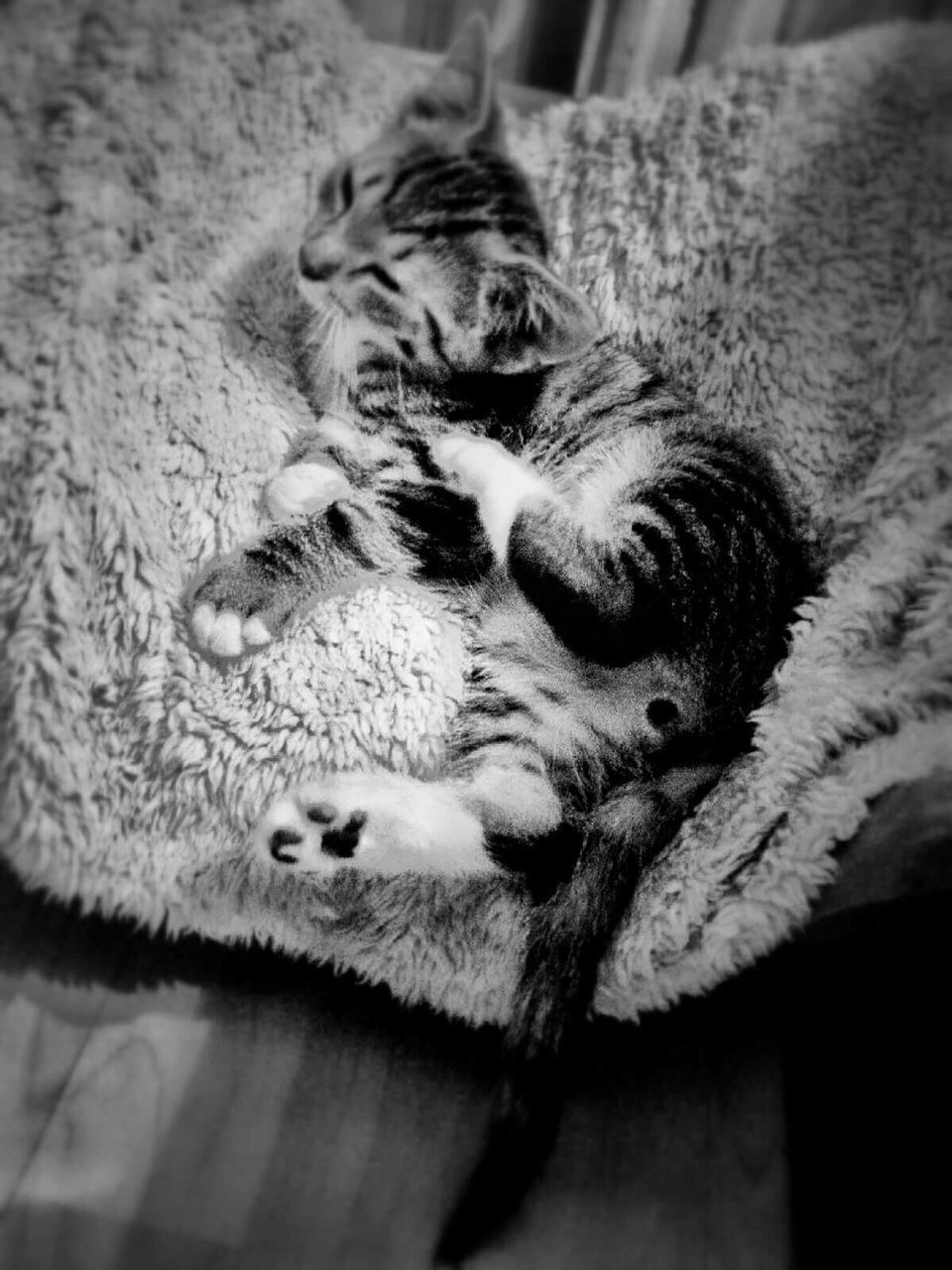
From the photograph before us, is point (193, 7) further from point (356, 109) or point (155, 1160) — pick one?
point (155, 1160)

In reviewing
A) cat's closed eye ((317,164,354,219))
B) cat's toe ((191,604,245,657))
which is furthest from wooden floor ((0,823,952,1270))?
cat's closed eye ((317,164,354,219))

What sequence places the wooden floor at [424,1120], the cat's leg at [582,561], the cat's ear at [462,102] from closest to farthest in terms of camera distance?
1. the wooden floor at [424,1120]
2. the cat's leg at [582,561]
3. the cat's ear at [462,102]

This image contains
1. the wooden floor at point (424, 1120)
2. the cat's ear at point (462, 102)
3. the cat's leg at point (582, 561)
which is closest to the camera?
the wooden floor at point (424, 1120)

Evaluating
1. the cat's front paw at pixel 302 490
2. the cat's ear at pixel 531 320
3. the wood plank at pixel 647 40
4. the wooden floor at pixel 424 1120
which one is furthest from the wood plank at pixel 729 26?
the wooden floor at pixel 424 1120

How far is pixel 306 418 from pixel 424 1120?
572 millimetres

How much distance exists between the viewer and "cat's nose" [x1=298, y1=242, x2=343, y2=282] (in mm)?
764

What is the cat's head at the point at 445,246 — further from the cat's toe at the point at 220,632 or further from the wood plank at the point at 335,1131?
the wood plank at the point at 335,1131

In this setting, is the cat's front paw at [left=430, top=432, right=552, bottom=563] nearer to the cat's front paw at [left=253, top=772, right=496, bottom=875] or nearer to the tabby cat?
the tabby cat

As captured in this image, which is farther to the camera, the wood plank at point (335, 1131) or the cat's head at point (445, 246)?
the cat's head at point (445, 246)

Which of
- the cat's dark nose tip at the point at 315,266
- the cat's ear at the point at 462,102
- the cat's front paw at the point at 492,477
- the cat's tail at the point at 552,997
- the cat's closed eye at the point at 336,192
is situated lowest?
the cat's tail at the point at 552,997

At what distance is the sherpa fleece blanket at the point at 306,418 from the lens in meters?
0.63

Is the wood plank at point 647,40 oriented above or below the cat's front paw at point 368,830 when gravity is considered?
above

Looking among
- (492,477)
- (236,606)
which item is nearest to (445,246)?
(492,477)

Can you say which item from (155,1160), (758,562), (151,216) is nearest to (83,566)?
(151,216)
